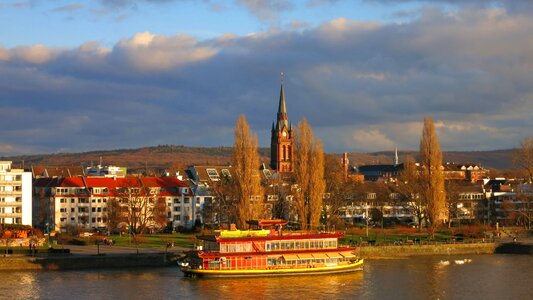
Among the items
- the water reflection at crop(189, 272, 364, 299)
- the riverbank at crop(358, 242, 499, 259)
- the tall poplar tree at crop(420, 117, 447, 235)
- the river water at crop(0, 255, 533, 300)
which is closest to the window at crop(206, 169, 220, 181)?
the tall poplar tree at crop(420, 117, 447, 235)

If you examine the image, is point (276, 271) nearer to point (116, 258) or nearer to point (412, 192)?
point (116, 258)

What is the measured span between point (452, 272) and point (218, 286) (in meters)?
23.2

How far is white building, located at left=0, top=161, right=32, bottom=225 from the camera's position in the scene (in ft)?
383

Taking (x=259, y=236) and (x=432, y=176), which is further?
(x=432, y=176)

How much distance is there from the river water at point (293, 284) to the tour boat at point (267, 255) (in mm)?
1436

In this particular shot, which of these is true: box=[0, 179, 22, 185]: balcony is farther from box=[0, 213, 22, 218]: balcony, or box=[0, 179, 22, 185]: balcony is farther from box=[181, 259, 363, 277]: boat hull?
box=[181, 259, 363, 277]: boat hull

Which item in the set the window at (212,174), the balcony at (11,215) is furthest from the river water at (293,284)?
the window at (212,174)

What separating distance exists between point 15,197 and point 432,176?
53363 mm

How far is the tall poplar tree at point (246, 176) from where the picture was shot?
98.7 meters

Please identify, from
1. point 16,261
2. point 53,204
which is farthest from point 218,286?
point 53,204

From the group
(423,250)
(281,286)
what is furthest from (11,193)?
(281,286)

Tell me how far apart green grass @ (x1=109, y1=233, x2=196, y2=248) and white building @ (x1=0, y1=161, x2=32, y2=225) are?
12.6m

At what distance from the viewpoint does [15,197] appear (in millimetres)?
117250

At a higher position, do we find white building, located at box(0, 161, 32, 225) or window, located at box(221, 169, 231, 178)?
window, located at box(221, 169, 231, 178)
